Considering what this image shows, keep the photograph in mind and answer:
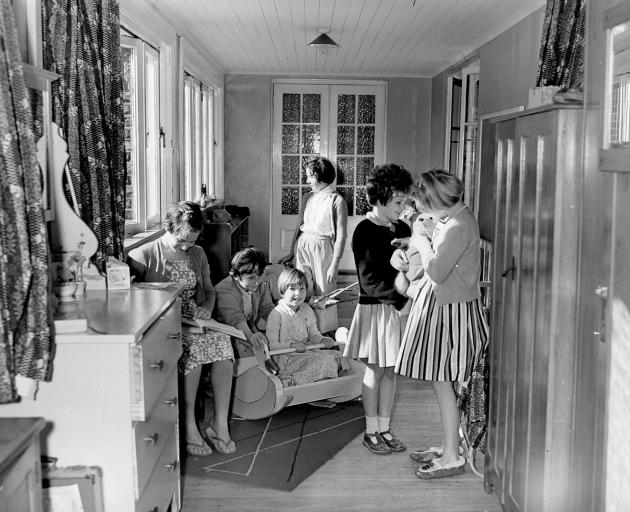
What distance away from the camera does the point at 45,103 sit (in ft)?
9.19

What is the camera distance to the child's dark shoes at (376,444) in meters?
3.81

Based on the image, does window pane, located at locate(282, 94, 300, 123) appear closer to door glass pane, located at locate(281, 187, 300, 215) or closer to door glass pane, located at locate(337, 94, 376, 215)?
door glass pane, located at locate(337, 94, 376, 215)

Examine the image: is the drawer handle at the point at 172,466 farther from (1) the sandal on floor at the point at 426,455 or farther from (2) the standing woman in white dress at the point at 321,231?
(2) the standing woman in white dress at the point at 321,231

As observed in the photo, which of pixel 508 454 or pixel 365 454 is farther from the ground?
pixel 508 454

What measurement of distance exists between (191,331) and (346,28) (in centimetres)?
353

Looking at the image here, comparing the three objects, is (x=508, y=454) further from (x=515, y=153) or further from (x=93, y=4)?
(x=93, y=4)

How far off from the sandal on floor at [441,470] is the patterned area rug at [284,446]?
19.0 inches

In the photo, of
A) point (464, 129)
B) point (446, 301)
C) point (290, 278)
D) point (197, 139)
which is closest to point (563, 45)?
point (446, 301)

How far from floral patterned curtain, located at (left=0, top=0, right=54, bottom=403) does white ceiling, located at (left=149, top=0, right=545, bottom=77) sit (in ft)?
10.8

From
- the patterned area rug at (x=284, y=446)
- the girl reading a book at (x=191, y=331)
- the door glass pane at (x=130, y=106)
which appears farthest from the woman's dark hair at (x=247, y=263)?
the door glass pane at (x=130, y=106)

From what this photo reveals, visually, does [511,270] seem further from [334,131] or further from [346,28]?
[334,131]

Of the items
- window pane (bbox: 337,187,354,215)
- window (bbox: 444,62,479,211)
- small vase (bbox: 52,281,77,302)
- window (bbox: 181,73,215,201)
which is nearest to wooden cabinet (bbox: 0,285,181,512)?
small vase (bbox: 52,281,77,302)

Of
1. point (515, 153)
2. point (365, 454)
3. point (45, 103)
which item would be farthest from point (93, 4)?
point (365, 454)

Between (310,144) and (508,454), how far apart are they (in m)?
7.34
